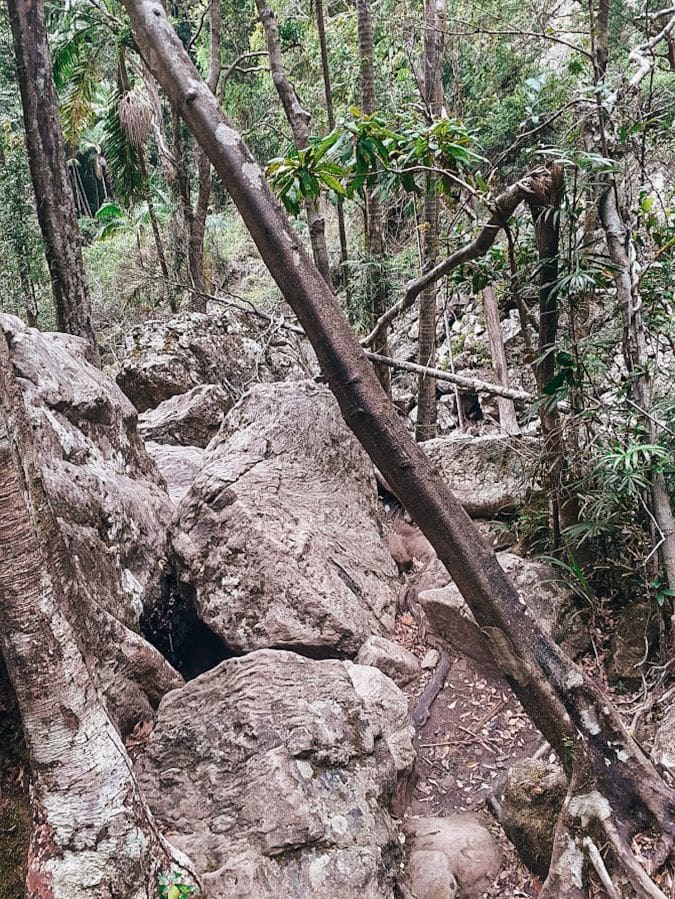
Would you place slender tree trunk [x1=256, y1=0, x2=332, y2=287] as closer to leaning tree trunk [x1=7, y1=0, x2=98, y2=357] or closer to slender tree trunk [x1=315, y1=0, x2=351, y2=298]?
slender tree trunk [x1=315, y1=0, x2=351, y2=298]

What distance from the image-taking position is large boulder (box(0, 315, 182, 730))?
3283 mm

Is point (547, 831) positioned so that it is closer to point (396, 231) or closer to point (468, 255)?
point (468, 255)

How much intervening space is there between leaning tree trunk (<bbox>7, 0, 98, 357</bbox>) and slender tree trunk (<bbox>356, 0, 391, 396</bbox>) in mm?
3187

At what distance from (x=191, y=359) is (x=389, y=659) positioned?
540cm

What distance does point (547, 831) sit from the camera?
266cm

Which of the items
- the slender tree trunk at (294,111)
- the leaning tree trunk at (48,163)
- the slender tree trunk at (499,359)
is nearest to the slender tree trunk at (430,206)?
the slender tree trunk at (294,111)

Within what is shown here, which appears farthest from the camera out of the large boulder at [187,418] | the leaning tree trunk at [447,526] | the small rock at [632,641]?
Answer: the large boulder at [187,418]

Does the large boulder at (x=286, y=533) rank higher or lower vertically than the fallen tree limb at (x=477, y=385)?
lower

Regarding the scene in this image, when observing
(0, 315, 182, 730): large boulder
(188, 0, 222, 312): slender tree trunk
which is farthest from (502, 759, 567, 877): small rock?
(188, 0, 222, 312): slender tree trunk

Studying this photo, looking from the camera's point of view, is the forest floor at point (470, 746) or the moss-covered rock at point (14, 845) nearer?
the moss-covered rock at point (14, 845)

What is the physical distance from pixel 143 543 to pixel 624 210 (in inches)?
147

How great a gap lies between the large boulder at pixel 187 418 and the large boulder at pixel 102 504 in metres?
1.60

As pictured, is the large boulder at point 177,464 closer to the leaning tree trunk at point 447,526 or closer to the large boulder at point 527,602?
the large boulder at point 527,602

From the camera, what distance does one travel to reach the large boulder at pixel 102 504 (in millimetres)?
3283
